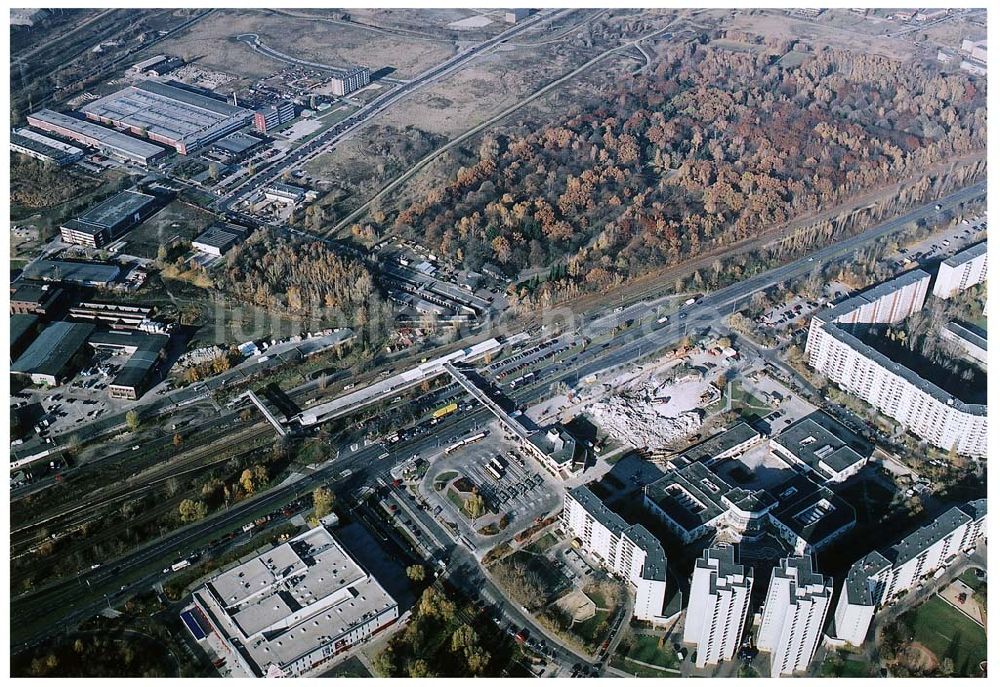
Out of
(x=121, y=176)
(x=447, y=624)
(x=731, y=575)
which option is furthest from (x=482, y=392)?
(x=121, y=176)

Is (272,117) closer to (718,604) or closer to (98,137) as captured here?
(98,137)

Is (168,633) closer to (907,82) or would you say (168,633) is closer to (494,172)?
(494,172)

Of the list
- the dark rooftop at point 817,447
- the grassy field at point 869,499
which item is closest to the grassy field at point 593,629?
the grassy field at point 869,499

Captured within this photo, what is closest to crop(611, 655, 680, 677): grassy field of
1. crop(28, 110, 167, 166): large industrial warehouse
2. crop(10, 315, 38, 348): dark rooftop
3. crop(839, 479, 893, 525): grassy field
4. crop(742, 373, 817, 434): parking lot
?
crop(839, 479, 893, 525): grassy field

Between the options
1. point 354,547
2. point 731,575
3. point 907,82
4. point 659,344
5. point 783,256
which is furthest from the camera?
point 907,82

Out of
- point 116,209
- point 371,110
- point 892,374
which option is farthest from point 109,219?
point 892,374

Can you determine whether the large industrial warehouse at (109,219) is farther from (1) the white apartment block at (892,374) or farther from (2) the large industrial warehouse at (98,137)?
(1) the white apartment block at (892,374)
